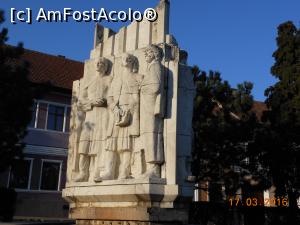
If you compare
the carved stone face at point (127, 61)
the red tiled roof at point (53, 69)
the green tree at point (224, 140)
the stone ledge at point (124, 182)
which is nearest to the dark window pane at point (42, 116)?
the red tiled roof at point (53, 69)

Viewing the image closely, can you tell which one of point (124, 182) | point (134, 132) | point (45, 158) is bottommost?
point (124, 182)

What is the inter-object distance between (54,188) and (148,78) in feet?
51.2

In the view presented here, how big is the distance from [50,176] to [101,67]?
14231mm

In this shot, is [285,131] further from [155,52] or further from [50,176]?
[50,176]

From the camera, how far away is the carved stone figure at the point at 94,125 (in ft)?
Result: 32.3

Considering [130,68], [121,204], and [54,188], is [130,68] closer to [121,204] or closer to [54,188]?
[121,204]

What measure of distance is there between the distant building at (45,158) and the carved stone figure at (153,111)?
45.4 ft

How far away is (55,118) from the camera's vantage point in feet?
78.1

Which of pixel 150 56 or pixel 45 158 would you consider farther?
pixel 45 158

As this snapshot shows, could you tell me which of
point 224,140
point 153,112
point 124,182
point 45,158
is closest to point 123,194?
point 124,182

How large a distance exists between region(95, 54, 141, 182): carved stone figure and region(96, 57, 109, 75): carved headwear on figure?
2.21 ft

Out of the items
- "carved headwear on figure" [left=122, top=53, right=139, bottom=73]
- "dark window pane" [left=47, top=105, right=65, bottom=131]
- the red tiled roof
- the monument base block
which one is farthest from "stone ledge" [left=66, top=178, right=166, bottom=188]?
the red tiled roof

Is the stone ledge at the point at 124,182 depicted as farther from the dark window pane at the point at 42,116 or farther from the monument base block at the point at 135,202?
the dark window pane at the point at 42,116

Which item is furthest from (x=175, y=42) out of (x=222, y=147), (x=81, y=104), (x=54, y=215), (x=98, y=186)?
(x=54, y=215)
